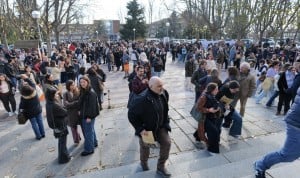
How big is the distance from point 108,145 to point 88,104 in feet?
4.21

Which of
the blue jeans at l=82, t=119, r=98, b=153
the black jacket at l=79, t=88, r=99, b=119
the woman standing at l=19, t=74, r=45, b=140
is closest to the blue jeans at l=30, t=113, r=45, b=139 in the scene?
the woman standing at l=19, t=74, r=45, b=140

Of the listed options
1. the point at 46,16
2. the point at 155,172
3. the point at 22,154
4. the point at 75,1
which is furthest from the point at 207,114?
the point at 75,1

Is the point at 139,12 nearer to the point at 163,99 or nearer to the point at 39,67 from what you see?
the point at 39,67

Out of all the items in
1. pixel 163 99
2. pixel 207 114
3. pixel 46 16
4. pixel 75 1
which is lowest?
pixel 207 114

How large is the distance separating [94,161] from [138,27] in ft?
157

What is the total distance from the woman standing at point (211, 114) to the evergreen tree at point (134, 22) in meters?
47.5

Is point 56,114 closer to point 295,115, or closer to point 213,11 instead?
point 295,115

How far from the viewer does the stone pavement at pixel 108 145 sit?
4.89 metres

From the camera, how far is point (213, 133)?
4.83 meters

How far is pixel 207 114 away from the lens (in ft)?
15.7

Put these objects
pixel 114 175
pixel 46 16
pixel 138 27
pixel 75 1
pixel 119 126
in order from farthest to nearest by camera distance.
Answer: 1. pixel 138 27
2. pixel 75 1
3. pixel 46 16
4. pixel 119 126
5. pixel 114 175

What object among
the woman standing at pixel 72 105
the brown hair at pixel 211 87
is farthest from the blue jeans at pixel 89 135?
the brown hair at pixel 211 87

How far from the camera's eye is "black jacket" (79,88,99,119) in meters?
5.00

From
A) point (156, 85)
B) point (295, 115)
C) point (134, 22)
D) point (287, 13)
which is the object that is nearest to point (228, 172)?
point (295, 115)
